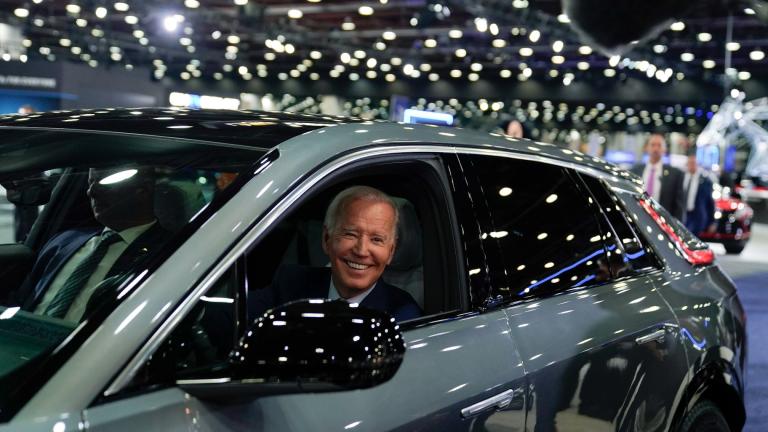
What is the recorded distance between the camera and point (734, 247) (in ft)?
53.0

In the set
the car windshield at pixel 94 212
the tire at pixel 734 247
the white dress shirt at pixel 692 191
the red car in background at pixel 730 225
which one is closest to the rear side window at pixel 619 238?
the car windshield at pixel 94 212

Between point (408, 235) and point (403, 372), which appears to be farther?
point (408, 235)

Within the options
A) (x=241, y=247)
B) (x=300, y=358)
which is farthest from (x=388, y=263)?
(x=300, y=358)

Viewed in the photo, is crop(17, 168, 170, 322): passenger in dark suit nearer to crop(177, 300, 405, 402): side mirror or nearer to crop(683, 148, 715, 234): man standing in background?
crop(177, 300, 405, 402): side mirror

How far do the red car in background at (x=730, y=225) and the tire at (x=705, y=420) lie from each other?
13.2 m

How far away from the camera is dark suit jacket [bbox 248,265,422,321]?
7.56 feet

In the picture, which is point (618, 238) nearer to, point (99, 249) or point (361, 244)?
point (361, 244)

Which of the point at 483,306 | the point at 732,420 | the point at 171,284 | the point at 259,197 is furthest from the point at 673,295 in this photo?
the point at 171,284

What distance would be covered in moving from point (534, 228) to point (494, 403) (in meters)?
0.63

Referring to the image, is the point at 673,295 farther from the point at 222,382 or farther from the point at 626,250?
the point at 222,382

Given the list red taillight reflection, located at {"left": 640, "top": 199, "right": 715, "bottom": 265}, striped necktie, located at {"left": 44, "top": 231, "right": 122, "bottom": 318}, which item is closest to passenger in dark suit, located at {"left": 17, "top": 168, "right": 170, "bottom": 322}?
striped necktie, located at {"left": 44, "top": 231, "right": 122, "bottom": 318}

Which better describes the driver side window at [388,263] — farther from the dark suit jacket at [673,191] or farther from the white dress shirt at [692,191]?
the white dress shirt at [692,191]

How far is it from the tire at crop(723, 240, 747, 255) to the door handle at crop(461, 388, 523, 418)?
1501 cm

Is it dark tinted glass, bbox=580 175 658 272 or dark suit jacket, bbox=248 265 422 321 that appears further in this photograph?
dark tinted glass, bbox=580 175 658 272
